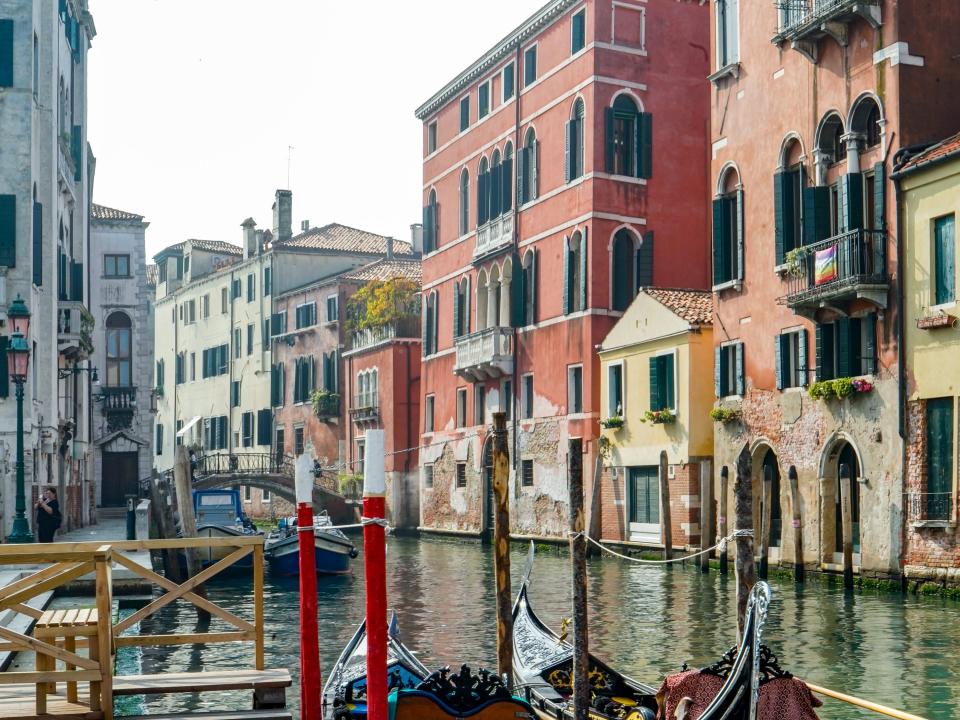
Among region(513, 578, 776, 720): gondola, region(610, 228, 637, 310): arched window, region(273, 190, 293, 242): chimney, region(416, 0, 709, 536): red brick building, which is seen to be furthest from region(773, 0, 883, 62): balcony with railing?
region(273, 190, 293, 242): chimney

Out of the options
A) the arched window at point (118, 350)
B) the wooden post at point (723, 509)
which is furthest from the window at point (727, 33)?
the arched window at point (118, 350)

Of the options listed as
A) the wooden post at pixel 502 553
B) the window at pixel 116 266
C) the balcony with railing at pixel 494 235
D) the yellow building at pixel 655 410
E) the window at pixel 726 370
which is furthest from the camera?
the window at pixel 116 266

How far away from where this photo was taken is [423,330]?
130ft

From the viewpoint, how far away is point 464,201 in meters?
37.5

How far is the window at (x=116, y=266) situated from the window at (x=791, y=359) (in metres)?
20.9

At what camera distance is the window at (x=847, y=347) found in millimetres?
21422

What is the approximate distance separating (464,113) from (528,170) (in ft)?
15.5

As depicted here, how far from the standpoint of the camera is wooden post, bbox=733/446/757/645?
8.52 m

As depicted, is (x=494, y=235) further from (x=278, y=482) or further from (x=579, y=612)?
(x=579, y=612)

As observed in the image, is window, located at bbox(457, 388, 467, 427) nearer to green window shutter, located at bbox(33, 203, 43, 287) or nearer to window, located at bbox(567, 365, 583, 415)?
window, located at bbox(567, 365, 583, 415)

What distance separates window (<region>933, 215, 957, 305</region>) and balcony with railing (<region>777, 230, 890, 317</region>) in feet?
3.20

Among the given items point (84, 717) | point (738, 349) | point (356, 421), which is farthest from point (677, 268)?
point (84, 717)

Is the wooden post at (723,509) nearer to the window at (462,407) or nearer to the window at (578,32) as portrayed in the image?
the window at (578,32)

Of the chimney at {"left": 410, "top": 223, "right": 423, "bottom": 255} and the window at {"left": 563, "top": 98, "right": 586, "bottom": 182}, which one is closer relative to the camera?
the window at {"left": 563, "top": 98, "right": 586, "bottom": 182}
